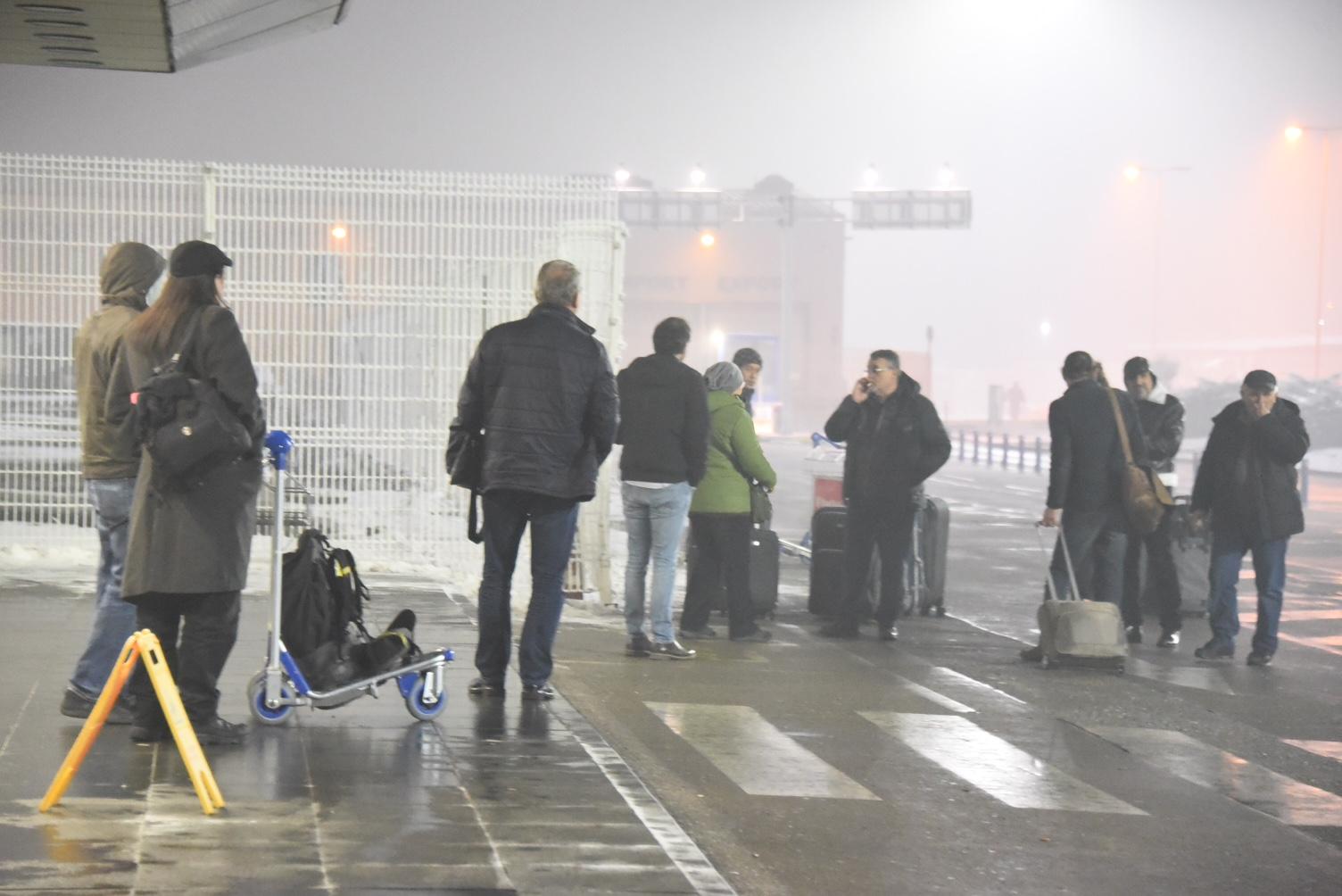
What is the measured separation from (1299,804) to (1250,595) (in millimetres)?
9358

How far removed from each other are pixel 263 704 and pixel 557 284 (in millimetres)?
2328

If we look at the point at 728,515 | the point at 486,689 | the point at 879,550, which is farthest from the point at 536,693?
the point at 879,550

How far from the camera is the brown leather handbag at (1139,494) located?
35.9 feet

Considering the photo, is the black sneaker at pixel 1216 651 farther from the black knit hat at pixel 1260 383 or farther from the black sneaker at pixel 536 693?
the black sneaker at pixel 536 693

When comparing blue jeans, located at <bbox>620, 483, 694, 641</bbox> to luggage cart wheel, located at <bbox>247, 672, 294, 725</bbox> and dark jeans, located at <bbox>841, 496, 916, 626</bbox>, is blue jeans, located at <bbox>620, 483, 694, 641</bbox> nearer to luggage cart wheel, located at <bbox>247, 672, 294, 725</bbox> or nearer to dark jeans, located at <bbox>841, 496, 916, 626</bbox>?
dark jeans, located at <bbox>841, 496, 916, 626</bbox>

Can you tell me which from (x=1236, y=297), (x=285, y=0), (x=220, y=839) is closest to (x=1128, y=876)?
(x=220, y=839)

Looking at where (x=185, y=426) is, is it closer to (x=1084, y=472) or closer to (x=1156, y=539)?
(x=1084, y=472)

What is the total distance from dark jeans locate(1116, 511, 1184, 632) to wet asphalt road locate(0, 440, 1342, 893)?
1113 mm

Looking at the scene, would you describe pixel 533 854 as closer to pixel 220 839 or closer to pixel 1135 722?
pixel 220 839

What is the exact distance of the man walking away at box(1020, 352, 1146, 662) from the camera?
10938 millimetres

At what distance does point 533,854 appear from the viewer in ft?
16.7

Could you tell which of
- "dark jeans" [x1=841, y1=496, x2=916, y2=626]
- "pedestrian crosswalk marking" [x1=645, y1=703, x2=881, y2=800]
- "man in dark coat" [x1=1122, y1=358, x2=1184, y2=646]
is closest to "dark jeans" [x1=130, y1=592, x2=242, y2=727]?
"pedestrian crosswalk marking" [x1=645, y1=703, x2=881, y2=800]

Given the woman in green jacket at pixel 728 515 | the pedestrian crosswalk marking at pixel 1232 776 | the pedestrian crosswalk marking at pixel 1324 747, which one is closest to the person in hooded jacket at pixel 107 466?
the pedestrian crosswalk marking at pixel 1232 776

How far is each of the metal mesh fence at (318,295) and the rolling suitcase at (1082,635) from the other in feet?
14.8
